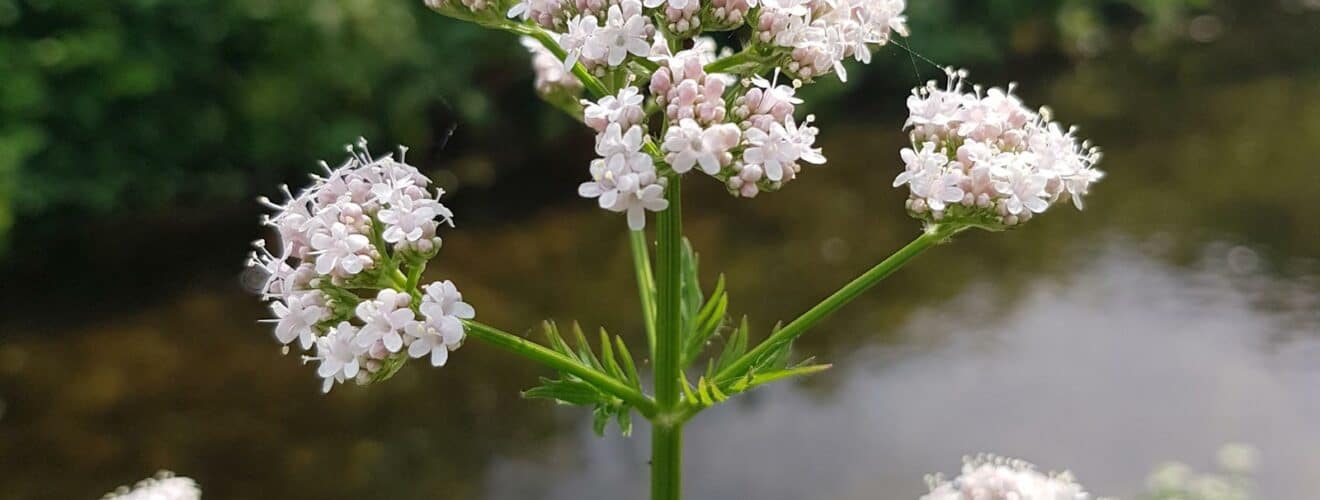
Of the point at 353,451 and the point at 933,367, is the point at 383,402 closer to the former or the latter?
the point at 353,451

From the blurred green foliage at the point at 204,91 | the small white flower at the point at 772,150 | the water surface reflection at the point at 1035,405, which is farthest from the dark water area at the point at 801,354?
the small white flower at the point at 772,150

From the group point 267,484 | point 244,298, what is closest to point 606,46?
point 267,484

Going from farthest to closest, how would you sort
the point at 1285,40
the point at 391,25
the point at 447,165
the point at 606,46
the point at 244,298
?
the point at 1285,40 → the point at 447,165 → the point at 391,25 → the point at 244,298 → the point at 606,46

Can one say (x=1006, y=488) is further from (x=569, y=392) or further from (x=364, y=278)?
(x=364, y=278)

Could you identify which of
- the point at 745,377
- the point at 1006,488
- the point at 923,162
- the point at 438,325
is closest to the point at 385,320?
the point at 438,325

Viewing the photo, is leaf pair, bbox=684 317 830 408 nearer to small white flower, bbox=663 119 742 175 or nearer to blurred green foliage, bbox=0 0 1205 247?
small white flower, bbox=663 119 742 175

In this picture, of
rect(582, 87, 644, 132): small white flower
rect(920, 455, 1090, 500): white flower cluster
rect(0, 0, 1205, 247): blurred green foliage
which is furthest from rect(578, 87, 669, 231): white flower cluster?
rect(0, 0, 1205, 247): blurred green foliage

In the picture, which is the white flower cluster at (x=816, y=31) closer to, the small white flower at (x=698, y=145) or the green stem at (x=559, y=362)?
the small white flower at (x=698, y=145)
